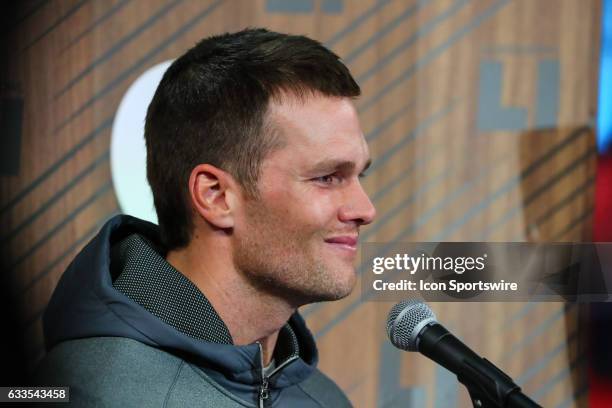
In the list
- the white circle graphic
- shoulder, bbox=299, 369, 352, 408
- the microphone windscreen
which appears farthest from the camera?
the white circle graphic

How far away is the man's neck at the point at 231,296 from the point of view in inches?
45.3

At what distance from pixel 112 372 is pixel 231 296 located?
0.19 m

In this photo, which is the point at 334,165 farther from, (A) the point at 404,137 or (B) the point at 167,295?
(A) the point at 404,137

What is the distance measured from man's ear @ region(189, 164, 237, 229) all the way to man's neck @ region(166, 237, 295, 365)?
0.05 m

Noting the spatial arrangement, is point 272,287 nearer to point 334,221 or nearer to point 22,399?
point 334,221

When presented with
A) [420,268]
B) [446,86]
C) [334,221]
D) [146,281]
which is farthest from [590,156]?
[146,281]

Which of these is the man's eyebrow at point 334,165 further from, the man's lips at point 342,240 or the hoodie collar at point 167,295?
the hoodie collar at point 167,295

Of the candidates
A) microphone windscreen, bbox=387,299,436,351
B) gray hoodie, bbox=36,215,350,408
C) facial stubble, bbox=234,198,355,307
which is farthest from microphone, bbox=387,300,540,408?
gray hoodie, bbox=36,215,350,408

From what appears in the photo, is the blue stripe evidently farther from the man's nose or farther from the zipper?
the zipper

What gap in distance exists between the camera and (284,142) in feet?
3.75

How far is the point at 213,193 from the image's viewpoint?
115 cm

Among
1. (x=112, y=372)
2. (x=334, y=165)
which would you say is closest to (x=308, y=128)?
(x=334, y=165)

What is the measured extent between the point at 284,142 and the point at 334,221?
0.13 m

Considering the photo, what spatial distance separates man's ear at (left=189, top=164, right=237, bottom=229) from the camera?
1143 millimetres
